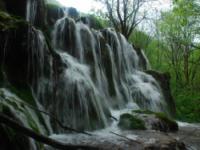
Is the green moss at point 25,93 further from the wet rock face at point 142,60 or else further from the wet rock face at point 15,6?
the wet rock face at point 142,60

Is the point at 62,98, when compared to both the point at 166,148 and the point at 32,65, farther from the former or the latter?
the point at 166,148

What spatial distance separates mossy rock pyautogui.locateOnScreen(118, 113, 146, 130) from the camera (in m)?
11.1

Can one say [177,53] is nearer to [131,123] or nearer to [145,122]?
[145,122]

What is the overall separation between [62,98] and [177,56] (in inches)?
959

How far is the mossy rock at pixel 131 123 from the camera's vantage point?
36.5ft

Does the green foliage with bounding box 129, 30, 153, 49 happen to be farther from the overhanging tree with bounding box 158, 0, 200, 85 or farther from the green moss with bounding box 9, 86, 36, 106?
the green moss with bounding box 9, 86, 36, 106

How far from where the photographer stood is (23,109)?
7449 millimetres

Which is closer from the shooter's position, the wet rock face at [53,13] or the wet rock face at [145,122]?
the wet rock face at [145,122]

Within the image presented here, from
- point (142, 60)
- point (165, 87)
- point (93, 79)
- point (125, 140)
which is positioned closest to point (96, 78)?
point (93, 79)

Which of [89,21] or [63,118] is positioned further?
[89,21]

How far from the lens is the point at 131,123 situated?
11273 mm

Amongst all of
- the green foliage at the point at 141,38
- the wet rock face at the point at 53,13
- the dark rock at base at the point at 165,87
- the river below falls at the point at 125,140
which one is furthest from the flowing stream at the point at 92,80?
the green foliage at the point at 141,38

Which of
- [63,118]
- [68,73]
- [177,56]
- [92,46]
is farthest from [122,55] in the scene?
[177,56]

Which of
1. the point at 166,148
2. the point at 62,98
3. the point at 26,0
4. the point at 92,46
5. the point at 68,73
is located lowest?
the point at 166,148
